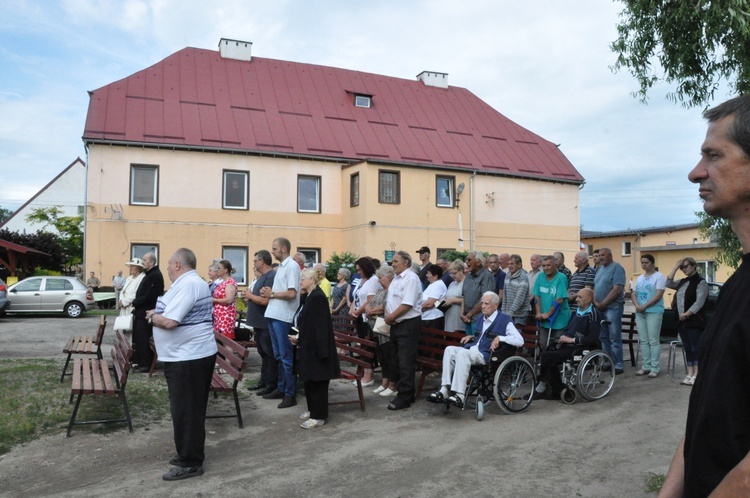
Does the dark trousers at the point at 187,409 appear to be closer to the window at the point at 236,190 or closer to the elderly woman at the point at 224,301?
the elderly woman at the point at 224,301

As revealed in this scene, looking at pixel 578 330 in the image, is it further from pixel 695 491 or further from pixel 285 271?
pixel 695 491

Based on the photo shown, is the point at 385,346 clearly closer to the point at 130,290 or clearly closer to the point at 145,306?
the point at 145,306

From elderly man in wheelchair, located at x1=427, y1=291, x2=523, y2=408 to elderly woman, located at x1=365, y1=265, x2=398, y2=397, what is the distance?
1157mm

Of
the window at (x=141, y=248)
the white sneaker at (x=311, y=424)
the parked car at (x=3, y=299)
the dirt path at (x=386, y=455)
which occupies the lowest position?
the dirt path at (x=386, y=455)

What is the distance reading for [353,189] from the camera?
92.1 ft

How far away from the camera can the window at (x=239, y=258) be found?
26641 millimetres

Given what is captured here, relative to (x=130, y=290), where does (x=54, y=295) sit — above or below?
below

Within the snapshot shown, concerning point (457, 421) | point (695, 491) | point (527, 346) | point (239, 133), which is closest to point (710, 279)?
point (239, 133)

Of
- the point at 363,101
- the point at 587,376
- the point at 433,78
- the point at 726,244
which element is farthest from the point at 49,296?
the point at 433,78

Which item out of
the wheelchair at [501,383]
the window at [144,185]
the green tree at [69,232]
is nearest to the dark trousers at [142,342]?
the wheelchair at [501,383]

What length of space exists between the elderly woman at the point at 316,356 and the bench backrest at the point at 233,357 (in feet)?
2.22

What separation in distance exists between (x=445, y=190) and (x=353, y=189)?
4.34 m

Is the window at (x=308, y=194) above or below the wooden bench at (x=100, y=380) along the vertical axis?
above

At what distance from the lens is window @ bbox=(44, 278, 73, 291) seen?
21500 mm
